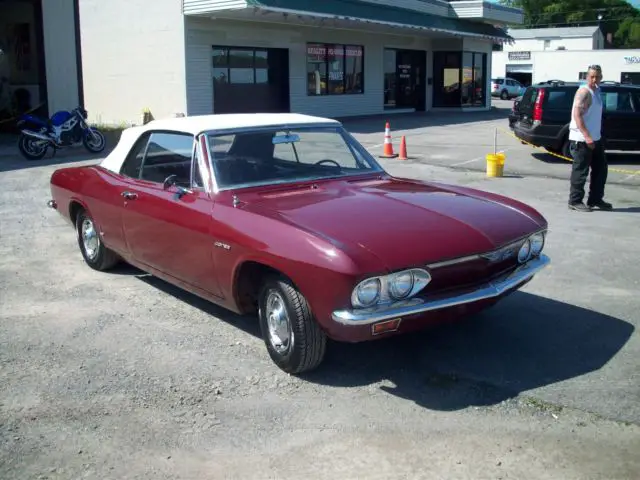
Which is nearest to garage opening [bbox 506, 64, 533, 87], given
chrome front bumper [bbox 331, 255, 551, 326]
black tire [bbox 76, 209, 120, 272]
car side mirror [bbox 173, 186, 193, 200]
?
black tire [bbox 76, 209, 120, 272]

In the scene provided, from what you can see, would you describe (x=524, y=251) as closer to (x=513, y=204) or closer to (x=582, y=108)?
(x=513, y=204)

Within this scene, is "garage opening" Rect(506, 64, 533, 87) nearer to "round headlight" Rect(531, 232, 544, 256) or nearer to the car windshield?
the car windshield

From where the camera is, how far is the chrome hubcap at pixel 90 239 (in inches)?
264

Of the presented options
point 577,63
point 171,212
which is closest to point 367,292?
point 171,212

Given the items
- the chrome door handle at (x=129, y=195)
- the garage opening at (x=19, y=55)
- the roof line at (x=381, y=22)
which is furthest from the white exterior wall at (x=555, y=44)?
the chrome door handle at (x=129, y=195)

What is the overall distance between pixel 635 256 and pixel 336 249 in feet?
14.8

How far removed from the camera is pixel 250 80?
2414 centimetres

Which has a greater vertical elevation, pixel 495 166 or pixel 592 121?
pixel 592 121

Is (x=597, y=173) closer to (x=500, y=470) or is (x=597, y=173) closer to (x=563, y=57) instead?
(x=500, y=470)

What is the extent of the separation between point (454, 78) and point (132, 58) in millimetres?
15995

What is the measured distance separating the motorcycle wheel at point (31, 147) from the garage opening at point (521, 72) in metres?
55.6

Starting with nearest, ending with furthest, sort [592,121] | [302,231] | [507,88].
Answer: [302,231] < [592,121] < [507,88]

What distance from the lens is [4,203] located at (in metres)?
10.4

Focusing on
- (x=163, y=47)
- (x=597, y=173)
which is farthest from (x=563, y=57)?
(x=597, y=173)
